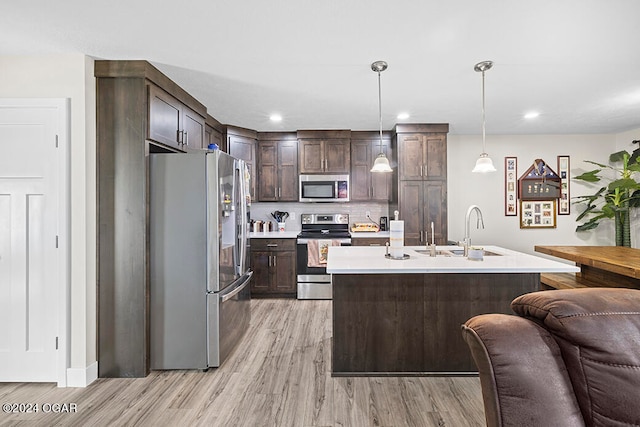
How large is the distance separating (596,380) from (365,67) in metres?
2.45

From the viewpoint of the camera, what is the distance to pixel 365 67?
2641 mm

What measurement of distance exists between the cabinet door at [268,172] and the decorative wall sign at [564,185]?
173 inches

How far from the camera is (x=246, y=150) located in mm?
4754

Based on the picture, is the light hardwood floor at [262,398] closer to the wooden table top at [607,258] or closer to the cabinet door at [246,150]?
the wooden table top at [607,258]

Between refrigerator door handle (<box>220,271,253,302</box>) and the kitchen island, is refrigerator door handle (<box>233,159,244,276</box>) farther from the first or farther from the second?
the kitchen island

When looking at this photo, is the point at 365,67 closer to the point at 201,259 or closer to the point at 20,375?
the point at 201,259

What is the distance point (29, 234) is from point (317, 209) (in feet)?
11.5

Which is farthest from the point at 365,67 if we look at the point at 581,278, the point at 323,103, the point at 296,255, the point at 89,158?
the point at 581,278

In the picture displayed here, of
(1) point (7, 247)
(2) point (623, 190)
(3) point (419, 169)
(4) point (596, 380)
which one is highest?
(3) point (419, 169)

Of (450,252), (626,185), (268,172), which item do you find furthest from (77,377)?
(626,185)

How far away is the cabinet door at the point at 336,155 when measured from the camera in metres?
4.77

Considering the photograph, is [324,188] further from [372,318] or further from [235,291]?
[372,318]

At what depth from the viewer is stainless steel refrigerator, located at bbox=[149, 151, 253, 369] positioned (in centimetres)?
258

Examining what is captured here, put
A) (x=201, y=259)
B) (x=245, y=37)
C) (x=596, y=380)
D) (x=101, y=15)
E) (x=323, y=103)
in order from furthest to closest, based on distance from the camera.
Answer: (x=323, y=103), (x=201, y=259), (x=245, y=37), (x=101, y=15), (x=596, y=380)
